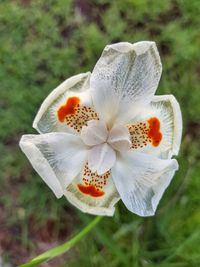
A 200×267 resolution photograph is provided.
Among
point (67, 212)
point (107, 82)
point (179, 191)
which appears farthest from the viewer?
point (67, 212)

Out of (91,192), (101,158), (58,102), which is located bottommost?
(91,192)

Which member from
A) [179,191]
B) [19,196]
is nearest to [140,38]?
[179,191]

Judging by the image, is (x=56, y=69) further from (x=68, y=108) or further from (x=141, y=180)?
(x=141, y=180)

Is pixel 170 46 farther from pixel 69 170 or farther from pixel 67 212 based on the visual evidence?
pixel 69 170

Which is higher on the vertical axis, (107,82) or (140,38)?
(107,82)

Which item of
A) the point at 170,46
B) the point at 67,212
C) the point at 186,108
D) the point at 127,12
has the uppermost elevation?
the point at 127,12

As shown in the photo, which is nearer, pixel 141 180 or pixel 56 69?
pixel 141 180

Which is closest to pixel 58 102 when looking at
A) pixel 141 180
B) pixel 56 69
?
pixel 141 180

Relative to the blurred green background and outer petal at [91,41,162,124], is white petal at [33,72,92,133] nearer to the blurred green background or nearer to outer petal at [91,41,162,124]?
outer petal at [91,41,162,124]
